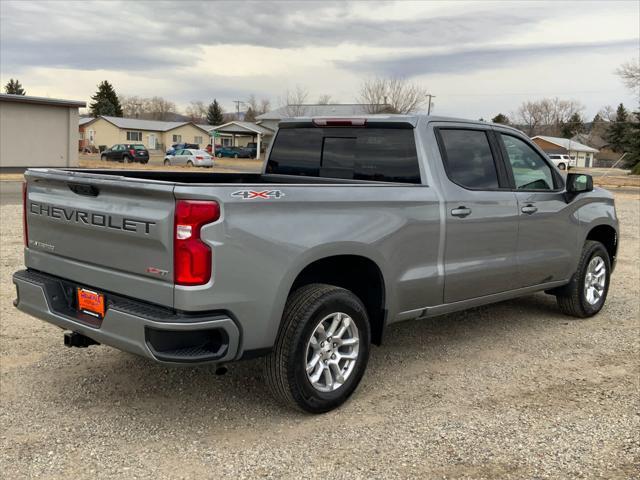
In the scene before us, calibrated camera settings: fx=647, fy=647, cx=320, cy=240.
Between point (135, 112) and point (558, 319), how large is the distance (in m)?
132

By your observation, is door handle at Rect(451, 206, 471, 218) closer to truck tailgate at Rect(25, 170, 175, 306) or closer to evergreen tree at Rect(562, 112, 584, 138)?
truck tailgate at Rect(25, 170, 175, 306)

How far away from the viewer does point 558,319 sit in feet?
21.7

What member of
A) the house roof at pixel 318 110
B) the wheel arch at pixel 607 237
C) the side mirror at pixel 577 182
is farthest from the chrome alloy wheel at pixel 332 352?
the house roof at pixel 318 110

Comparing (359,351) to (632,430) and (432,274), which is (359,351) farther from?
(632,430)

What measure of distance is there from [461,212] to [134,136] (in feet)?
251

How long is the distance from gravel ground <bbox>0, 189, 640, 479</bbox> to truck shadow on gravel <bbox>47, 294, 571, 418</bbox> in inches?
0.6

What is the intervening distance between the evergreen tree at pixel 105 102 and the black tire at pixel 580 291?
95438mm

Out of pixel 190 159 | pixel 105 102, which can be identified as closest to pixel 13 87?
pixel 105 102

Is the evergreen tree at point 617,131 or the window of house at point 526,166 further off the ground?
the evergreen tree at point 617,131

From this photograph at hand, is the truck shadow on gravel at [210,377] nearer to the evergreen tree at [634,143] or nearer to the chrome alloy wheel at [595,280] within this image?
the chrome alloy wheel at [595,280]

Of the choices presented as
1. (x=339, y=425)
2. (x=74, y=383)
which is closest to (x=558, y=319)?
(x=339, y=425)

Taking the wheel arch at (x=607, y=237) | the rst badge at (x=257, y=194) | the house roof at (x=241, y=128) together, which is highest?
the house roof at (x=241, y=128)

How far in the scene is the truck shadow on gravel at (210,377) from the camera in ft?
13.7

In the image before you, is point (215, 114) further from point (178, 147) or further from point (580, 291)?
point (580, 291)
